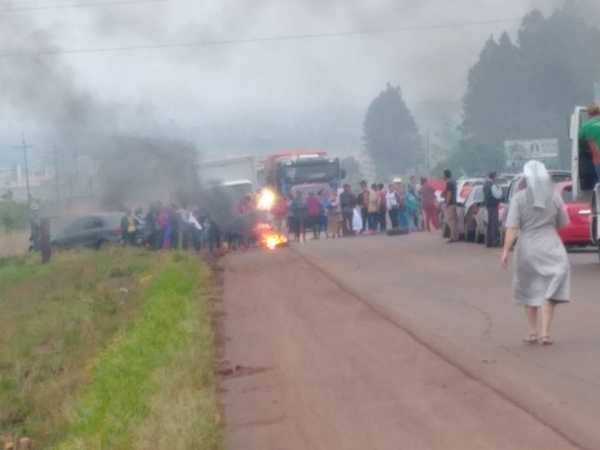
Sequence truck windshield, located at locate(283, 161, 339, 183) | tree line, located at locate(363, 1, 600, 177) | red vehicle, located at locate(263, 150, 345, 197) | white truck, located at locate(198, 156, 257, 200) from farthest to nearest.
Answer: white truck, located at locate(198, 156, 257, 200), tree line, located at locate(363, 1, 600, 177), truck windshield, located at locate(283, 161, 339, 183), red vehicle, located at locate(263, 150, 345, 197)

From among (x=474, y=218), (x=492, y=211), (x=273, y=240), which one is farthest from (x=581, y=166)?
(x=273, y=240)

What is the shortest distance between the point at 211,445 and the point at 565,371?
3599 mm

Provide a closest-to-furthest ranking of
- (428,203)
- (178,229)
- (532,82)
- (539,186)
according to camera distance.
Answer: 1. (539,186)
2. (428,203)
3. (178,229)
4. (532,82)

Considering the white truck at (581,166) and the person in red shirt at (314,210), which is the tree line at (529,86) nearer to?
the person in red shirt at (314,210)

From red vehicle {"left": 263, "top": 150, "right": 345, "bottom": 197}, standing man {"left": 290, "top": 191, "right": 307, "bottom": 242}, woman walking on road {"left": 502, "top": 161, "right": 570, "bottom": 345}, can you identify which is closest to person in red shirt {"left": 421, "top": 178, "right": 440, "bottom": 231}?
standing man {"left": 290, "top": 191, "right": 307, "bottom": 242}

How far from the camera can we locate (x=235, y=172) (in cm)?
6241

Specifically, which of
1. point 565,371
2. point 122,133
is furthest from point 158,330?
point 122,133

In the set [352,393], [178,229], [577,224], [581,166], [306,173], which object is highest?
[581,166]

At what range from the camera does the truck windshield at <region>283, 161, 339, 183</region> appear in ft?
161

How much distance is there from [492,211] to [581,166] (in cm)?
608

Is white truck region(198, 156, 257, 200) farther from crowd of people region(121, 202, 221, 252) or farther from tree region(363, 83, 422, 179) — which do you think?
tree region(363, 83, 422, 179)

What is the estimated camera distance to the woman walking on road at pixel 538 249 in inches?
491

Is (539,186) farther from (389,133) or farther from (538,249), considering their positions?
(389,133)

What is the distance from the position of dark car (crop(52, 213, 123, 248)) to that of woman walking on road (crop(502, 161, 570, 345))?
28966 mm
